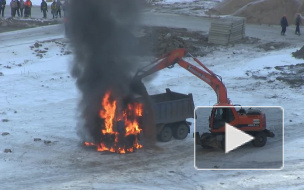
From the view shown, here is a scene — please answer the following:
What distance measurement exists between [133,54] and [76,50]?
92.7 inches

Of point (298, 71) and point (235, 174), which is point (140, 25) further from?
point (298, 71)

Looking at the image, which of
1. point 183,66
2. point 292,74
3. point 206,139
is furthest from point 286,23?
point 206,139

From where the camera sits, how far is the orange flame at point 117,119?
22.6 m

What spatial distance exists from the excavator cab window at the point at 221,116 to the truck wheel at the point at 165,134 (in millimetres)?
2269

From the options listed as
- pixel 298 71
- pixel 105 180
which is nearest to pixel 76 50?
pixel 105 180

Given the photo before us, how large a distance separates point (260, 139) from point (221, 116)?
179 cm

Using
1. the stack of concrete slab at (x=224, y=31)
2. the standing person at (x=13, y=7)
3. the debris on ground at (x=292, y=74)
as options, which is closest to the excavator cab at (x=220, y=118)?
the debris on ground at (x=292, y=74)

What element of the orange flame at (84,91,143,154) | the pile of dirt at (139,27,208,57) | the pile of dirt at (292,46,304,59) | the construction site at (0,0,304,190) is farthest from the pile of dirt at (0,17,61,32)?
the orange flame at (84,91,143,154)

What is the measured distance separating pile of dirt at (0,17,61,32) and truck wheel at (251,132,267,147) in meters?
28.0

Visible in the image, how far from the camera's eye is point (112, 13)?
2375 centimetres

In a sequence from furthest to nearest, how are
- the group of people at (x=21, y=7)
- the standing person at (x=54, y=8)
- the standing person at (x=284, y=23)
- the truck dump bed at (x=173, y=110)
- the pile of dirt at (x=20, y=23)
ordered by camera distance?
the group of people at (x=21, y=7), the standing person at (x=54, y=8), the pile of dirt at (x=20, y=23), the standing person at (x=284, y=23), the truck dump bed at (x=173, y=110)

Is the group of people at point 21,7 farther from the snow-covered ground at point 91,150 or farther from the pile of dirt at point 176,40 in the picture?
the pile of dirt at point 176,40

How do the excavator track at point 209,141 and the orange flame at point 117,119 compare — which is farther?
the orange flame at point 117,119

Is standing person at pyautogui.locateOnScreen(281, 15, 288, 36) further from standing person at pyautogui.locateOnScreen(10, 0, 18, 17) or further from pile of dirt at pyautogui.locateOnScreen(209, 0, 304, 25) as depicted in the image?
standing person at pyautogui.locateOnScreen(10, 0, 18, 17)
